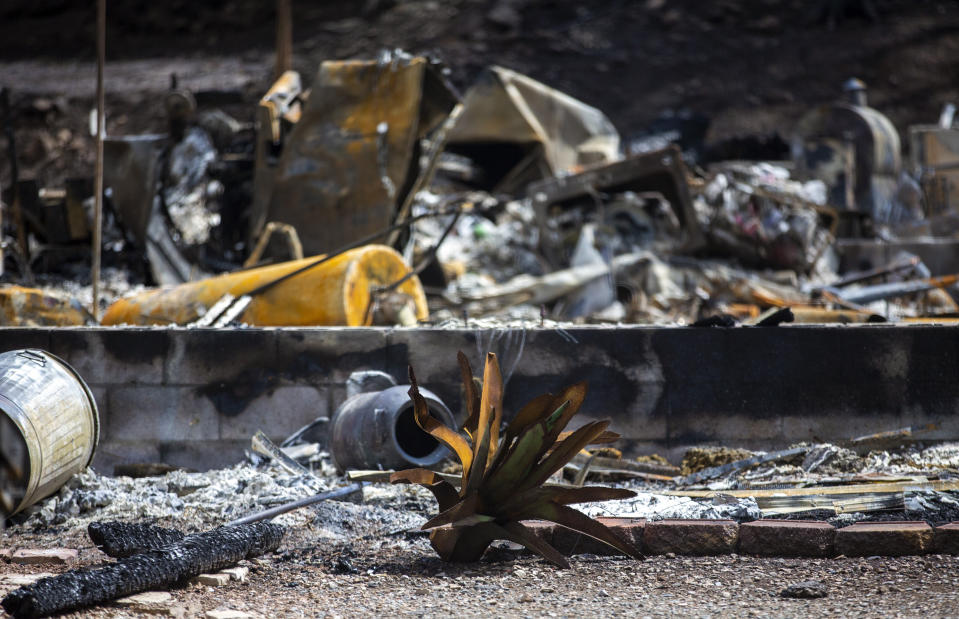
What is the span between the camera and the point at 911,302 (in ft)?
29.8

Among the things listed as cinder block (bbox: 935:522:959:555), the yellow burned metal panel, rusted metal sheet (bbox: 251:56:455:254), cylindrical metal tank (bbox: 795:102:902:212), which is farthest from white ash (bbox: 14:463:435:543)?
cylindrical metal tank (bbox: 795:102:902:212)

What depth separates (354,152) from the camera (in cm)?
841

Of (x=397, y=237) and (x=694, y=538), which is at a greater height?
(x=694, y=538)

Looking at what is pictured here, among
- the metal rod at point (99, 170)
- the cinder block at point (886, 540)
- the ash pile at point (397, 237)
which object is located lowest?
the ash pile at point (397, 237)

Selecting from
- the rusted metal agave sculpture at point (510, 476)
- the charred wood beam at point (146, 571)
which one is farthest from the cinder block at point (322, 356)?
the rusted metal agave sculpture at point (510, 476)

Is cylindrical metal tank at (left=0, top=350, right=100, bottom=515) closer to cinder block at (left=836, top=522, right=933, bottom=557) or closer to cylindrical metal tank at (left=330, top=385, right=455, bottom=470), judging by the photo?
cylindrical metal tank at (left=330, top=385, right=455, bottom=470)

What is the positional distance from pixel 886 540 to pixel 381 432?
2204mm

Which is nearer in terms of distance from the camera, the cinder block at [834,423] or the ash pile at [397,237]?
the cinder block at [834,423]

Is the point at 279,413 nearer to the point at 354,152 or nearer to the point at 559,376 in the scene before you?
the point at 559,376

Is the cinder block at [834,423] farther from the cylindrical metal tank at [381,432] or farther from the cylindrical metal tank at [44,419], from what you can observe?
the cylindrical metal tank at [44,419]

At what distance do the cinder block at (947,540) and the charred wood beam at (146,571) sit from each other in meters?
2.39

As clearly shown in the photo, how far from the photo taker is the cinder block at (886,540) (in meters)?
3.27

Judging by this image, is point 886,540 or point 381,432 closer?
point 886,540

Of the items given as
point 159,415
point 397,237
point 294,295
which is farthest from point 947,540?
point 397,237
